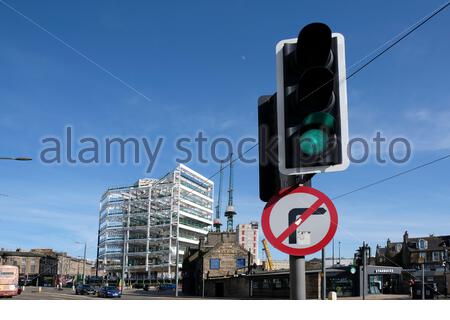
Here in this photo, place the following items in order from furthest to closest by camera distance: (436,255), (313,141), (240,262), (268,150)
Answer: (436,255)
(240,262)
(268,150)
(313,141)

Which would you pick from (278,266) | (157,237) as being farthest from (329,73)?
(278,266)

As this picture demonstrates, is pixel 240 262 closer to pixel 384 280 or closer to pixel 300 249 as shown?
pixel 384 280

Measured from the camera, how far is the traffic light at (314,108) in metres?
3.47

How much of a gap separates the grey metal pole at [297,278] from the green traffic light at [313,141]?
76cm

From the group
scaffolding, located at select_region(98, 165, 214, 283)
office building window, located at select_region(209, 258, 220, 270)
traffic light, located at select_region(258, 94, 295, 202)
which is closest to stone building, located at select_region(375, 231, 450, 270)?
office building window, located at select_region(209, 258, 220, 270)

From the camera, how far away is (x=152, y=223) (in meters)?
152

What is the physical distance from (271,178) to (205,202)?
16125 cm

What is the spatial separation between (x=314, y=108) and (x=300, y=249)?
1.03 m

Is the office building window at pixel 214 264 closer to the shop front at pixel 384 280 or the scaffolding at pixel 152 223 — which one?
the shop front at pixel 384 280

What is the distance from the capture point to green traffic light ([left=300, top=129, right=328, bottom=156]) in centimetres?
348

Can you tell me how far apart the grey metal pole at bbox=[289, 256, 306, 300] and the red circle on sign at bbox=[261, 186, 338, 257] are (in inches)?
3.1

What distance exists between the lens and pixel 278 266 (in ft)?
564

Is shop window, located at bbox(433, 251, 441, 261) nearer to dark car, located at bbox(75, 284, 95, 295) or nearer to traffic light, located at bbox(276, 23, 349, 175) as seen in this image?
dark car, located at bbox(75, 284, 95, 295)

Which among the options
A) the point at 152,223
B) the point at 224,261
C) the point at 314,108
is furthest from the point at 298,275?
the point at 152,223
